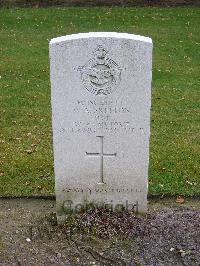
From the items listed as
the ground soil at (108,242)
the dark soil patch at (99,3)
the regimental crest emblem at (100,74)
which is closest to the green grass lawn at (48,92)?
the ground soil at (108,242)

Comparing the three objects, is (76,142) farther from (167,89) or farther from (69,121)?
(167,89)

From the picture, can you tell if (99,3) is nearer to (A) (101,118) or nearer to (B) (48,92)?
(B) (48,92)

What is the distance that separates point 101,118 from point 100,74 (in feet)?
1.40

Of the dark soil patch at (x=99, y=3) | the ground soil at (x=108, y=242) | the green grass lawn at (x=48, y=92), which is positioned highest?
the dark soil patch at (x=99, y=3)

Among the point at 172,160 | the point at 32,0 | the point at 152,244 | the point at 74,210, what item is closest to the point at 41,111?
the point at 172,160

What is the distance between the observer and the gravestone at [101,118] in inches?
200

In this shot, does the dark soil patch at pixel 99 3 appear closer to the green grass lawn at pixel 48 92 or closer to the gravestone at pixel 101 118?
the green grass lawn at pixel 48 92

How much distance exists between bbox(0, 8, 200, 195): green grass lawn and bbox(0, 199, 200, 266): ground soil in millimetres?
752

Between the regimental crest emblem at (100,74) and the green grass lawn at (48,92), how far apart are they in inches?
69.2

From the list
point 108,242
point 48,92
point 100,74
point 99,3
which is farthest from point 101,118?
point 99,3

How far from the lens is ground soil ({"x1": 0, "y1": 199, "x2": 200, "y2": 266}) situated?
5.10 m

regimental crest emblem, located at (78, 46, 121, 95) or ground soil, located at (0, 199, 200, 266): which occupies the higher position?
regimental crest emblem, located at (78, 46, 121, 95)

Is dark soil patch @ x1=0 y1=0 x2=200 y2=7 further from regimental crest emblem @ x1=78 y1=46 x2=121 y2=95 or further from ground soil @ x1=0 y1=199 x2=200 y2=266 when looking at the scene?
regimental crest emblem @ x1=78 y1=46 x2=121 y2=95

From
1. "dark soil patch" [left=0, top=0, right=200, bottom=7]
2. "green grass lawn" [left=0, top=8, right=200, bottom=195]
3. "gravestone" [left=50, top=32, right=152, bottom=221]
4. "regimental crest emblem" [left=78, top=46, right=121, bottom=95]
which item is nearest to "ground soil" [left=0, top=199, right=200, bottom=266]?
"gravestone" [left=50, top=32, right=152, bottom=221]
